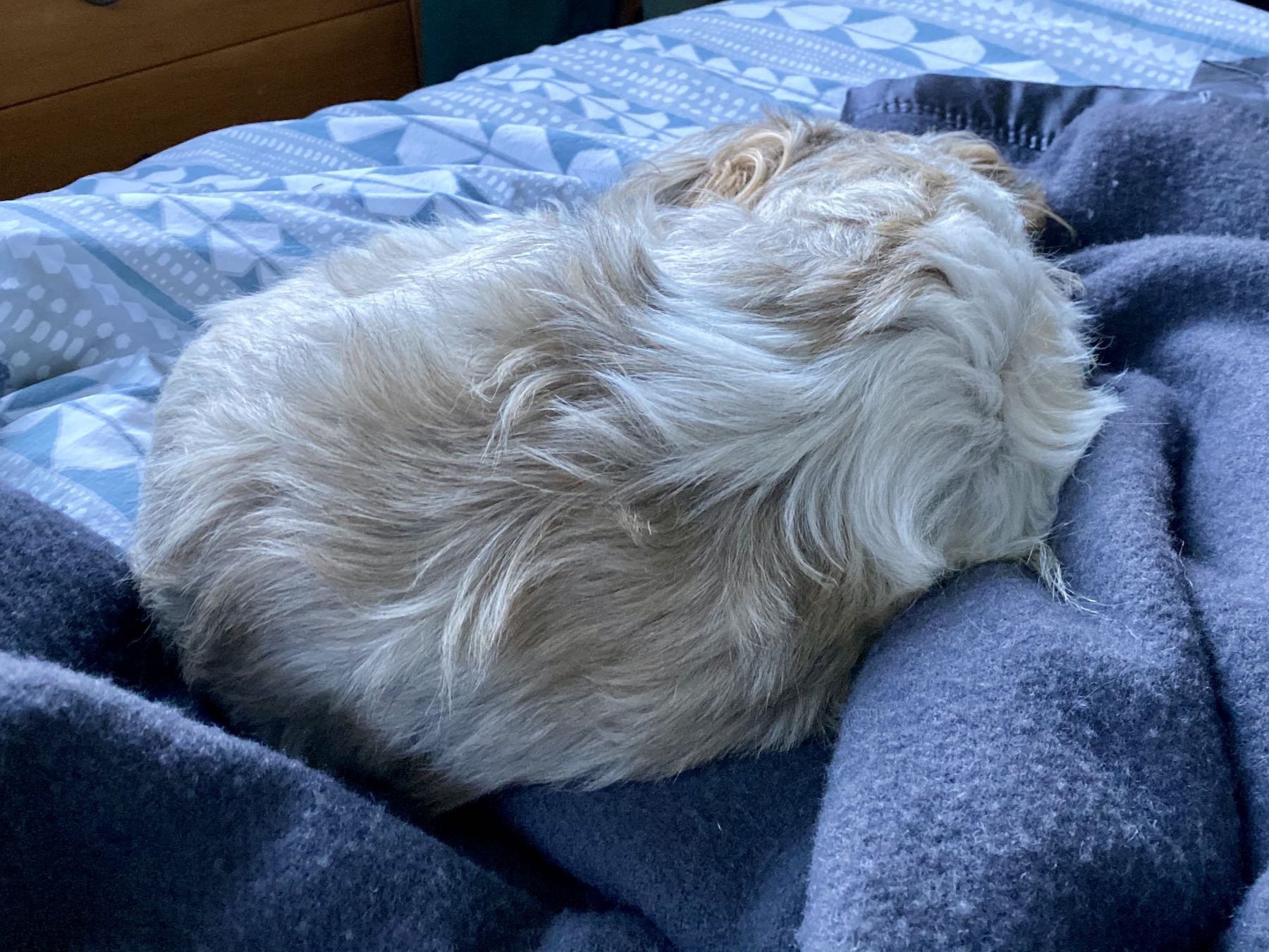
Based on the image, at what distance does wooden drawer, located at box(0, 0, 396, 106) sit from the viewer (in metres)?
2.02

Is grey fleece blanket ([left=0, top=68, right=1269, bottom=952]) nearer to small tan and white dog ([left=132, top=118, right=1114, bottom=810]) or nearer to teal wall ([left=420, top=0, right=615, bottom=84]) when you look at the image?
small tan and white dog ([left=132, top=118, right=1114, bottom=810])

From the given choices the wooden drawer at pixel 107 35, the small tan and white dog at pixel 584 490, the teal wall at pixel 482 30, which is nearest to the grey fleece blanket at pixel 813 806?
the small tan and white dog at pixel 584 490

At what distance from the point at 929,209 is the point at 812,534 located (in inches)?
12.4

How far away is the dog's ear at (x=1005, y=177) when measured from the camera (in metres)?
1.05

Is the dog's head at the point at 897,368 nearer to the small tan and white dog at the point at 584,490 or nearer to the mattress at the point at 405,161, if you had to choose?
the small tan and white dog at the point at 584,490

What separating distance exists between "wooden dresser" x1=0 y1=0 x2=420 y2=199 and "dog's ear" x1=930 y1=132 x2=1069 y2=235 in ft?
5.93

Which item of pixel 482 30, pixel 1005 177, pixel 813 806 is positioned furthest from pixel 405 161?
pixel 482 30

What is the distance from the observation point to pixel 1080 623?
2.09ft

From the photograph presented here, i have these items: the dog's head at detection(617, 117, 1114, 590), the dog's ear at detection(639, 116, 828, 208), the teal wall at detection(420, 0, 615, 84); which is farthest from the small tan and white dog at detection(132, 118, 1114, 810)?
the teal wall at detection(420, 0, 615, 84)

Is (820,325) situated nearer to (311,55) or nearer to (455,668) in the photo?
(455,668)

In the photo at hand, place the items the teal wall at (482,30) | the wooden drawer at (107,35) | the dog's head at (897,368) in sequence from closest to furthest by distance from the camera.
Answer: the dog's head at (897,368) < the wooden drawer at (107,35) < the teal wall at (482,30)

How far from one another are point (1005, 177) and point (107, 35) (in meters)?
1.90

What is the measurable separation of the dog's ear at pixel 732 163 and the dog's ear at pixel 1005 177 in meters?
0.14

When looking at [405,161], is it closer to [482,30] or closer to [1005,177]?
[1005,177]
